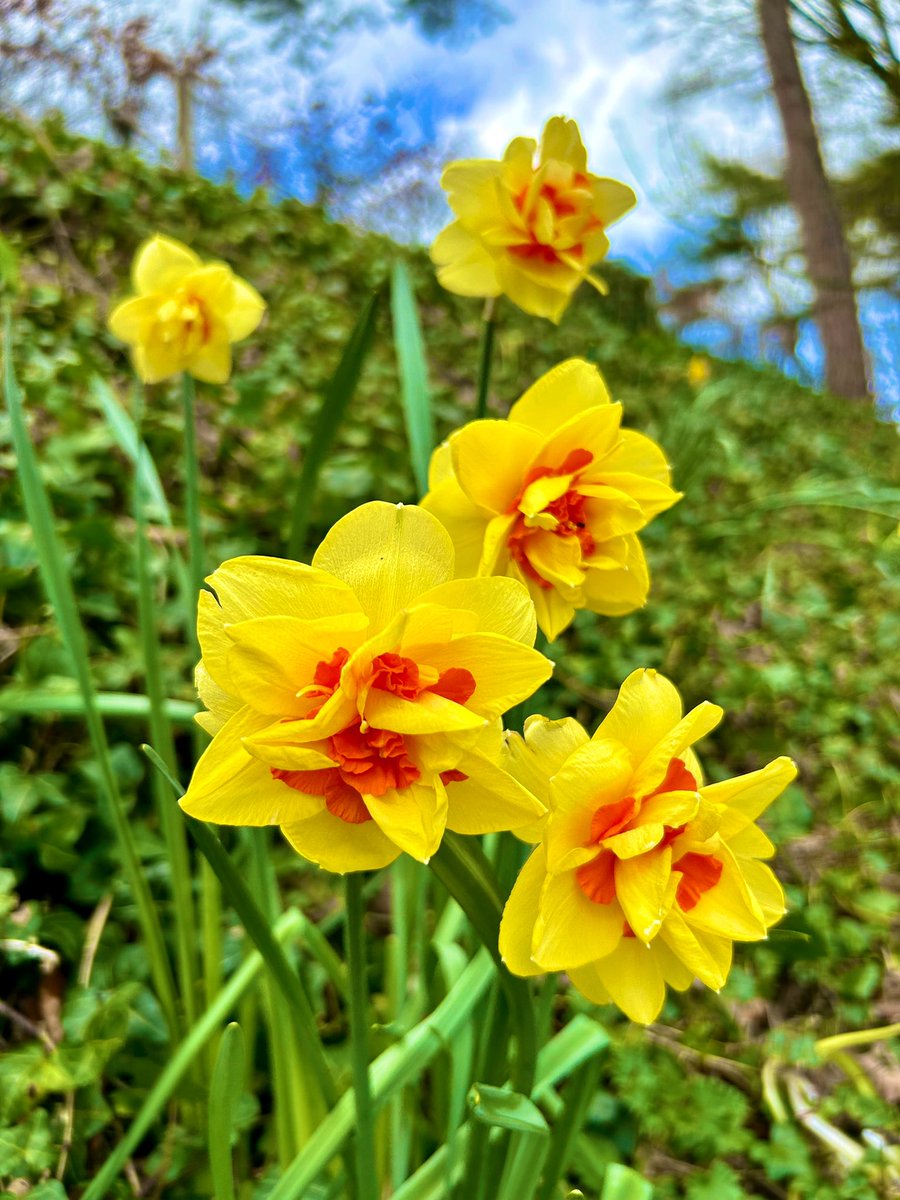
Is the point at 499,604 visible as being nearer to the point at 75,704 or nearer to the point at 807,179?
the point at 75,704

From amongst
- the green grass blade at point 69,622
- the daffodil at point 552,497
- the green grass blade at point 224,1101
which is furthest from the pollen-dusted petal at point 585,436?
the green grass blade at point 69,622

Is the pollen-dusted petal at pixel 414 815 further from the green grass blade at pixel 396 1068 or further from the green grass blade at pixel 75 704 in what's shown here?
the green grass blade at pixel 75 704

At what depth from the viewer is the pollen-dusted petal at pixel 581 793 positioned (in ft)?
1.47

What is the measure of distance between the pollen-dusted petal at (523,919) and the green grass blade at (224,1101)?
0.18m

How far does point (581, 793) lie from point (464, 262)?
1.91ft

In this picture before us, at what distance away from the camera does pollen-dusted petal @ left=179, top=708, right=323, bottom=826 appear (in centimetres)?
41

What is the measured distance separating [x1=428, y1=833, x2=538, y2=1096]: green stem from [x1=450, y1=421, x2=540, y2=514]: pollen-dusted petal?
25 centimetres

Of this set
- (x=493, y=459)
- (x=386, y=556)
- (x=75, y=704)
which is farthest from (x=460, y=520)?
(x=75, y=704)

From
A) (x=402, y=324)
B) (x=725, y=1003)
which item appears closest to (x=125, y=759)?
(x=402, y=324)

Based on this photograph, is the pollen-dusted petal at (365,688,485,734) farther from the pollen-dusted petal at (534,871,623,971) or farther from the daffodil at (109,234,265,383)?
the daffodil at (109,234,265,383)

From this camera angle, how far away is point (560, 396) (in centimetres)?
60

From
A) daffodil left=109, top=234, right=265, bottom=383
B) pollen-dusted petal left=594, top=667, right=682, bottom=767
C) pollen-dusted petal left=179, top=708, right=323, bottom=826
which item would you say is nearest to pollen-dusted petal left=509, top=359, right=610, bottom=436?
pollen-dusted petal left=594, top=667, right=682, bottom=767

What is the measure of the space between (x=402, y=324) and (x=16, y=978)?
0.99m

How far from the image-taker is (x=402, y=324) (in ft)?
3.40
